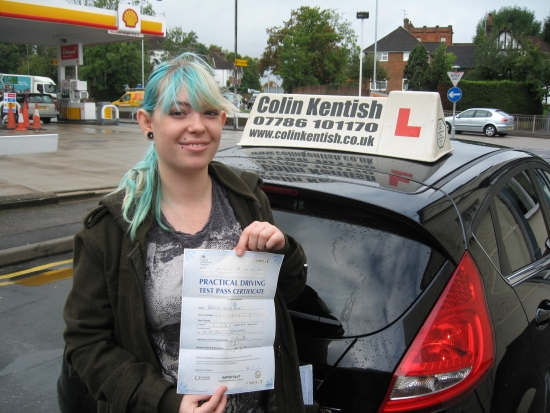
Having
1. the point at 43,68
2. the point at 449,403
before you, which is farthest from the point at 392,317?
the point at 43,68

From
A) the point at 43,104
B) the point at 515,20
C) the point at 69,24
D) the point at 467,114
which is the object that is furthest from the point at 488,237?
the point at 515,20

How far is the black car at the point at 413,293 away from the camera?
5.98 ft

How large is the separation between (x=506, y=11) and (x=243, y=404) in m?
117

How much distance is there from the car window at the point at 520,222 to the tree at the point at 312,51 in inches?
2177

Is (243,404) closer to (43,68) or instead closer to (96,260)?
(96,260)

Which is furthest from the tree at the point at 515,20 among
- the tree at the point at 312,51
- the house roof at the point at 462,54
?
the tree at the point at 312,51

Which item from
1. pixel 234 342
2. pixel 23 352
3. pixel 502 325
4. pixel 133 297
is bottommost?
pixel 23 352

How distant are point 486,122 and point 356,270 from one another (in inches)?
1253

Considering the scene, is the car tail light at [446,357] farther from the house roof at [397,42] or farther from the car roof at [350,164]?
the house roof at [397,42]

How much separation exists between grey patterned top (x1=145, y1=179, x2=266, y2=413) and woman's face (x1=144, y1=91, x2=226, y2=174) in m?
0.18

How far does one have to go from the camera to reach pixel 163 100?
1.59 m

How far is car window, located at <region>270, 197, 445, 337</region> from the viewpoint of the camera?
193cm

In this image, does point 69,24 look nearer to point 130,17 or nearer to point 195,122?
point 130,17

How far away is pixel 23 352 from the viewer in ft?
13.4
